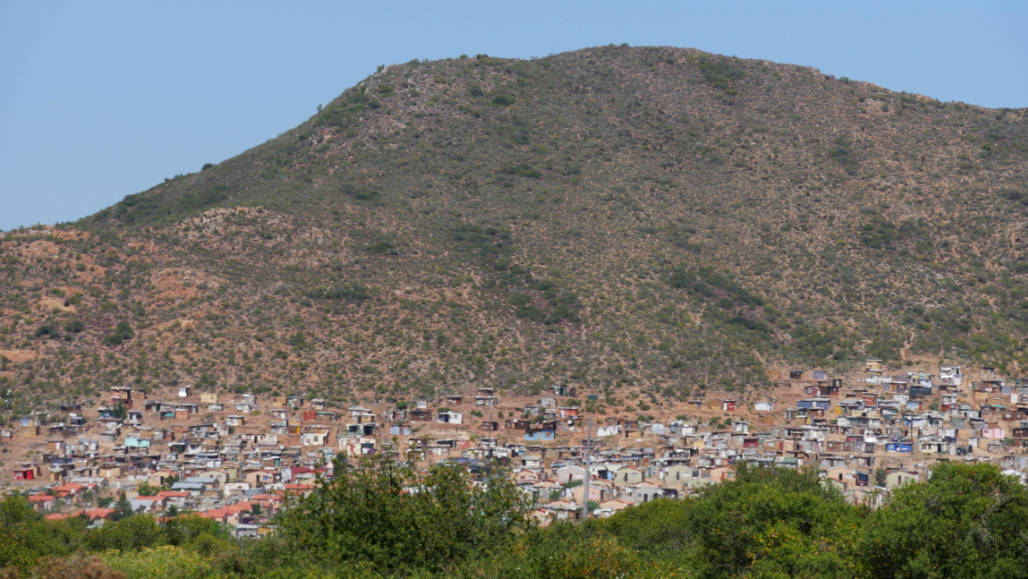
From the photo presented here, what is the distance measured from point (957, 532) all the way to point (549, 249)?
190 ft

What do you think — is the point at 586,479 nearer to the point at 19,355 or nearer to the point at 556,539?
the point at 556,539

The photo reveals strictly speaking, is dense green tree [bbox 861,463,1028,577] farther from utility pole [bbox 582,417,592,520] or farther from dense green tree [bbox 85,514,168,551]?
dense green tree [bbox 85,514,168,551]

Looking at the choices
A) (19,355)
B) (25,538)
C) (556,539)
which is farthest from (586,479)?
(19,355)

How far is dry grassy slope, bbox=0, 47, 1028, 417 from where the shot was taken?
2702 inches

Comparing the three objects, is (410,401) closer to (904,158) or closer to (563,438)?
(563,438)

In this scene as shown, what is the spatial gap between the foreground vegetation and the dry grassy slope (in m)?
29.4

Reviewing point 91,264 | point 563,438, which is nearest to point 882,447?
point 563,438

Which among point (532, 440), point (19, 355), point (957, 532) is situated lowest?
point (532, 440)

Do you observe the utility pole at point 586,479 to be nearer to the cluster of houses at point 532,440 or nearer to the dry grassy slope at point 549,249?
the cluster of houses at point 532,440

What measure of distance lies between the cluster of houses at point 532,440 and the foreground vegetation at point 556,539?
14449 millimetres

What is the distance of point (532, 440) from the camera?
61781 mm

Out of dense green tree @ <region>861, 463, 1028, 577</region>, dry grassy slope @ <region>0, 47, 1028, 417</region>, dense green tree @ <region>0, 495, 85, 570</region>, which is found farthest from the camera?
dry grassy slope @ <region>0, 47, 1028, 417</region>

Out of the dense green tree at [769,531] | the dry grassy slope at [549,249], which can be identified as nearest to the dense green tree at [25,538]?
the dense green tree at [769,531]

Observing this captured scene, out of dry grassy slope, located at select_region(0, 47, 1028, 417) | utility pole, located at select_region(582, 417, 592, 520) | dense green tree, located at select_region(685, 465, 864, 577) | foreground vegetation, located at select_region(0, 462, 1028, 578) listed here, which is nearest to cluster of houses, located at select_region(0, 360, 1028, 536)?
utility pole, located at select_region(582, 417, 592, 520)
